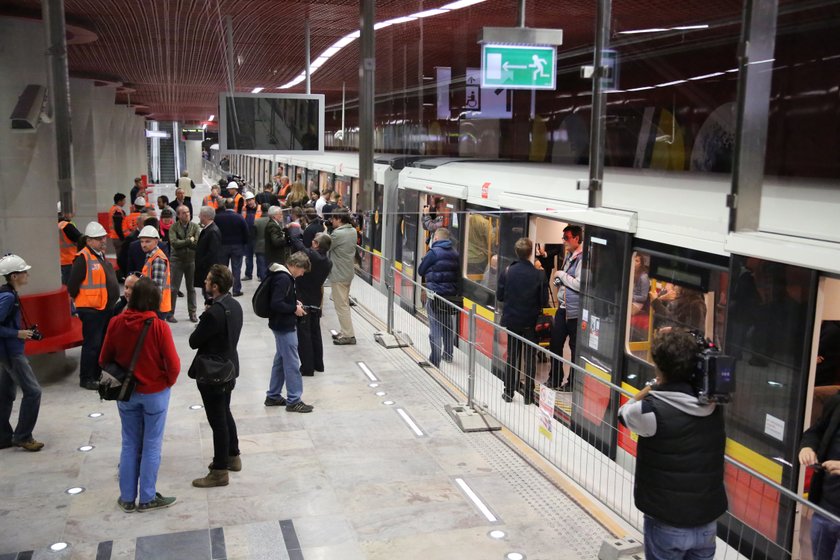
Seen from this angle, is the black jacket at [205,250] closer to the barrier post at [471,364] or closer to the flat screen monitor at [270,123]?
the flat screen monitor at [270,123]

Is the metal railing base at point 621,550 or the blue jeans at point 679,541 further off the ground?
the blue jeans at point 679,541

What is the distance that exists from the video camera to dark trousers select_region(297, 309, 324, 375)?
5.81m

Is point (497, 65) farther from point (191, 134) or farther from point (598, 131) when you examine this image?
point (191, 134)

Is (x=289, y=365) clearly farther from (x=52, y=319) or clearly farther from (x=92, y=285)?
(x=52, y=319)

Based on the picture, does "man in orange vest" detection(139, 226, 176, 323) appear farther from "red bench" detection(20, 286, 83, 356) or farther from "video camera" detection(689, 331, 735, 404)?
"video camera" detection(689, 331, 735, 404)

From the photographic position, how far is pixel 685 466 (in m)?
3.61

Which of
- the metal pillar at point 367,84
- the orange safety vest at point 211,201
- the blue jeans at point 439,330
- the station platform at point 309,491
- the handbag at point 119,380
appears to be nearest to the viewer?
the station platform at point 309,491

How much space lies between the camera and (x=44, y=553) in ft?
16.3

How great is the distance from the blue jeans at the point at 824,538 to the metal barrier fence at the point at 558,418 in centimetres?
1

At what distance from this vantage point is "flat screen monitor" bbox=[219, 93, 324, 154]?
11797 millimetres

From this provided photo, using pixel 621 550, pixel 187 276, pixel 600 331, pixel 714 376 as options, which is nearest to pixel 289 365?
pixel 600 331

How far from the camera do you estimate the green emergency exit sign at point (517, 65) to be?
7.59m

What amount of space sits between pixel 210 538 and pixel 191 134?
44614 millimetres

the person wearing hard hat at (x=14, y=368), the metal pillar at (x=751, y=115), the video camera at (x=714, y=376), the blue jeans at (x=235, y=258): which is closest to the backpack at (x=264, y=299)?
the person wearing hard hat at (x=14, y=368)
